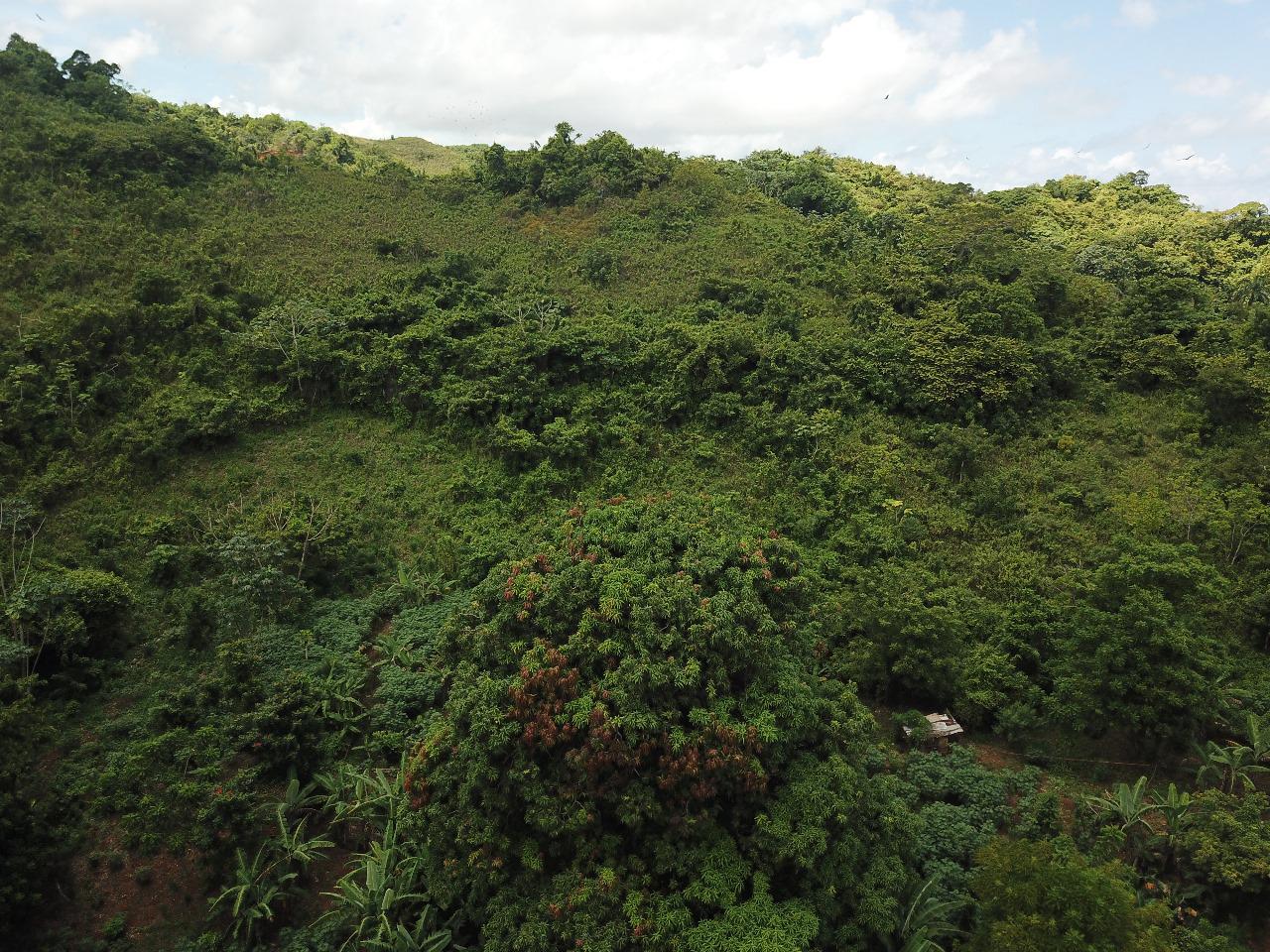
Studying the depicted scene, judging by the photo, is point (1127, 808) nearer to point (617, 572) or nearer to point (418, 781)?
point (617, 572)

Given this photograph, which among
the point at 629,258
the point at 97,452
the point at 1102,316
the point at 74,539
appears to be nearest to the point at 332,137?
the point at 629,258

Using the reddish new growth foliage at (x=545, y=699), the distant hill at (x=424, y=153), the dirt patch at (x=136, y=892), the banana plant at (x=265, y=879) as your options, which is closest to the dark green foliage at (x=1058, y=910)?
the reddish new growth foliage at (x=545, y=699)

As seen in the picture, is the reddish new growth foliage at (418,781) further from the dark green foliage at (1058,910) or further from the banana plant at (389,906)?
the dark green foliage at (1058,910)

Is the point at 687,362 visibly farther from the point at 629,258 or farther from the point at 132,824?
the point at 132,824

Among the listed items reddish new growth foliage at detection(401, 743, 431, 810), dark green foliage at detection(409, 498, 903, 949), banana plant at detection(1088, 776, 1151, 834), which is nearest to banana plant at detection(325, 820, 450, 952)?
dark green foliage at detection(409, 498, 903, 949)

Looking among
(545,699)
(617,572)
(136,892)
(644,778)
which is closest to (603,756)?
(644,778)

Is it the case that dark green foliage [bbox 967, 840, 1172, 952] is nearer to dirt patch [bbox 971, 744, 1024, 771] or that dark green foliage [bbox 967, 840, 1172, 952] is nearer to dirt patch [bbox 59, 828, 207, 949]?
dirt patch [bbox 971, 744, 1024, 771]

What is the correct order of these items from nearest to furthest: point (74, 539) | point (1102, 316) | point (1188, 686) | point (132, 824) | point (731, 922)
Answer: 1. point (731, 922)
2. point (132, 824)
3. point (1188, 686)
4. point (74, 539)
5. point (1102, 316)
